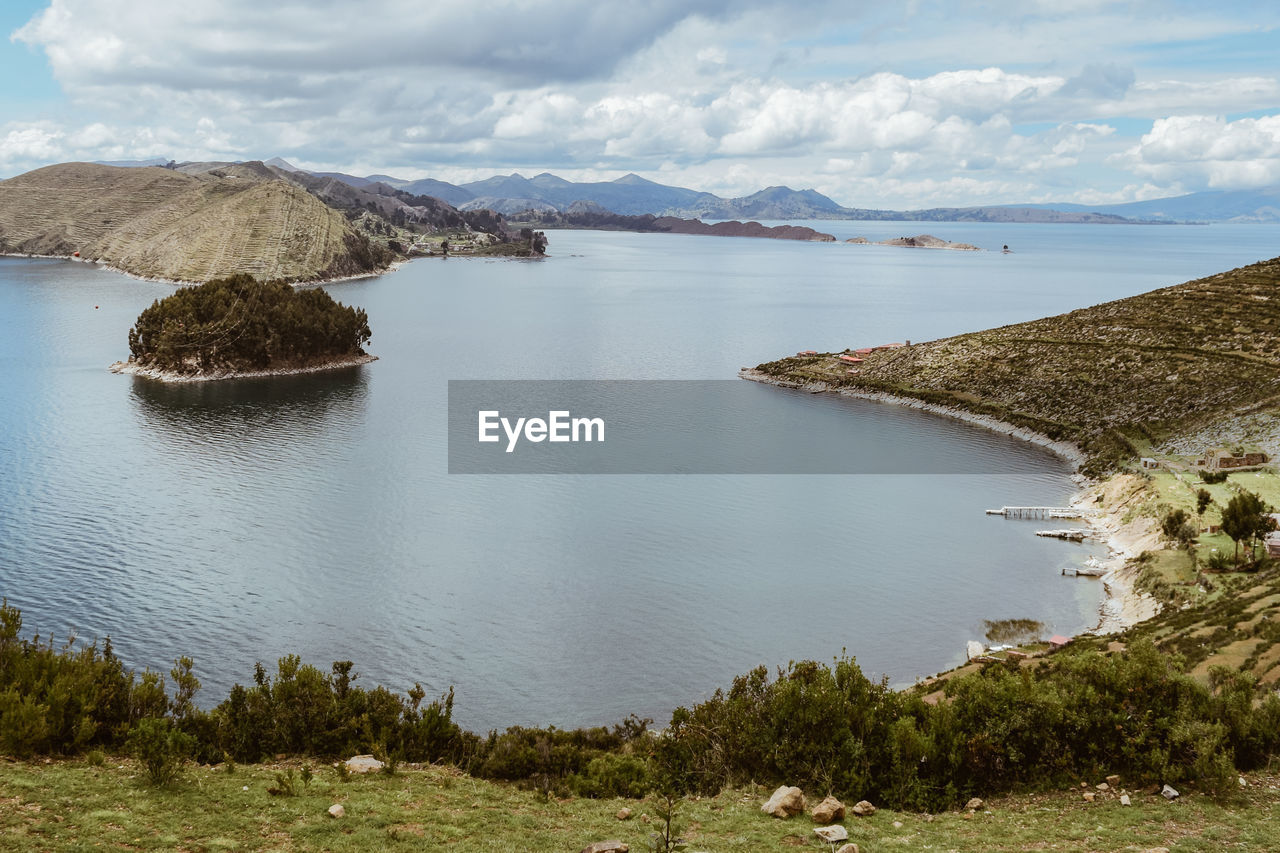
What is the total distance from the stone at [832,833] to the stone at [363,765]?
1136 cm

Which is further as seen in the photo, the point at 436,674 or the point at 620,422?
the point at 620,422

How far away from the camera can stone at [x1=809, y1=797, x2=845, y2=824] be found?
2073 centimetres

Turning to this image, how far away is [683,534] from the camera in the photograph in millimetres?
58781

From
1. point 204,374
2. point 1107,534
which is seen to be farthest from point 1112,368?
point 204,374

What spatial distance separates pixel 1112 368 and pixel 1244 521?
5246cm

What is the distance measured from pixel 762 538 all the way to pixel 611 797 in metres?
35.8

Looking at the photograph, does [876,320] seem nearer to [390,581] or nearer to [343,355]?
[343,355]

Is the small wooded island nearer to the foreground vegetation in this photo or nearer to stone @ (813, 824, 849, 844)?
the foreground vegetation

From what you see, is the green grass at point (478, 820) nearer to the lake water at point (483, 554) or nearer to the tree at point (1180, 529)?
the lake water at point (483, 554)

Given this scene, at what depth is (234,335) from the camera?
369ft

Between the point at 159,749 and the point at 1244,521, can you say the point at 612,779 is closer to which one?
the point at 159,749

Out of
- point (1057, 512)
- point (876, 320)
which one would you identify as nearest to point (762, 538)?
point (1057, 512)

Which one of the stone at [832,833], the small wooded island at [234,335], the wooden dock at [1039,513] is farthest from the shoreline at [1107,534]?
the small wooded island at [234,335]

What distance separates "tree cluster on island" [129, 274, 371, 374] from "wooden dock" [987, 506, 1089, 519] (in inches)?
3308
